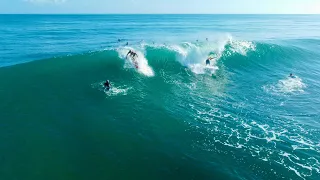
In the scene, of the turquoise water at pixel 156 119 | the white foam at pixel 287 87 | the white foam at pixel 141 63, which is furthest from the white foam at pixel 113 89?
the white foam at pixel 287 87

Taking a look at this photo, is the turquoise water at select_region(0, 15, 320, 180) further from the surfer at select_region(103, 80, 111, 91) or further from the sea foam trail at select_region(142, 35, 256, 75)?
the surfer at select_region(103, 80, 111, 91)

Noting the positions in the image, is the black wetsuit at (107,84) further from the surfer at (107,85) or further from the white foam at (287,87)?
the white foam at (287,87)

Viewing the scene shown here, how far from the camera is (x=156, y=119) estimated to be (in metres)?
19.8

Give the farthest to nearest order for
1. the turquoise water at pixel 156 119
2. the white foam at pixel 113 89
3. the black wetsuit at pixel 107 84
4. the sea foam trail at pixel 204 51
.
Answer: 1. the sea foam trail at pixel 204 51
2. the black wetsuit at pixel 107 84
3. the white foam at pixel 113 89
4. the turquoise water at pixel 156 119

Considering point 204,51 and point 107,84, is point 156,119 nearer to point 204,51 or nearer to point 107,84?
point 107,84

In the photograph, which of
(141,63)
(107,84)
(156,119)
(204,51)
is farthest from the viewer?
(204,51)

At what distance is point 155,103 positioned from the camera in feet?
74.4

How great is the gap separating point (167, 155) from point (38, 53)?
3487 cm

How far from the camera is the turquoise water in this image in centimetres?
1469

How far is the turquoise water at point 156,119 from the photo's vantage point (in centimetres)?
1469

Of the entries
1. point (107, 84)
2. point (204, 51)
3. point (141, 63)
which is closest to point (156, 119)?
point (107, 84)

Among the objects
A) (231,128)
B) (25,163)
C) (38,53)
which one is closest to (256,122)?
(231,128)

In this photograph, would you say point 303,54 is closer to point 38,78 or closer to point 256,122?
point 256,122

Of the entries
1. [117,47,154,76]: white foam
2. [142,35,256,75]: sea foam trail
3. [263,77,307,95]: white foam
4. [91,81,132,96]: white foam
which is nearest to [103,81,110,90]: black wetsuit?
[91,81,132,96]: white foam
